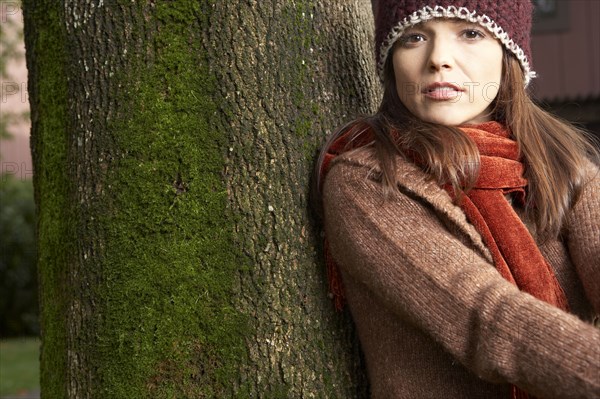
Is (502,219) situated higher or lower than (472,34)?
lower

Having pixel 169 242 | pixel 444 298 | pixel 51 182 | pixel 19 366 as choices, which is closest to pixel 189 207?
pixel 169 242

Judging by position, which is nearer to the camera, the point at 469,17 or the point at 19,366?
the point at 469,17

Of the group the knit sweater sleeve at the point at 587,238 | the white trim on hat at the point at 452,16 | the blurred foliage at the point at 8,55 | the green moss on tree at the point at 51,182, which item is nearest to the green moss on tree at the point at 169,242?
the green moss on tree at the point at 51,182

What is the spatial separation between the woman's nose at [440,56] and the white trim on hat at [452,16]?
8 cm

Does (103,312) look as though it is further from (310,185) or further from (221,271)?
(310,185)

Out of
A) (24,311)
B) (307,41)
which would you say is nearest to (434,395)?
(307,41)

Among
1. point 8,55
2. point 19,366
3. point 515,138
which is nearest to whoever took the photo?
point 515,138

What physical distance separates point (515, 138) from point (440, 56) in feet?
1.17

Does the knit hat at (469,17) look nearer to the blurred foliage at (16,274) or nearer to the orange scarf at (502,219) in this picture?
the orange scarf at (502,219)

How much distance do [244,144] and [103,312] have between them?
0.58 m

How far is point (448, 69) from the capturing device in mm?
2209

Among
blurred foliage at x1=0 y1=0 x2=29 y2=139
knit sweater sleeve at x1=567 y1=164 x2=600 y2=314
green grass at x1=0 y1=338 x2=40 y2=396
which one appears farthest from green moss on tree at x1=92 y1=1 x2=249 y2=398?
blurred foliage at x1=0 y1=0 x2=29 y2=139

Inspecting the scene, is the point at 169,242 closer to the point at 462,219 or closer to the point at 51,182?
the point at 51,182

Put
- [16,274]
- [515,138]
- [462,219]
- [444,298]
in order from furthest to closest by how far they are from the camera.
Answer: [16,274] → [515,138] → [462,219] → [444,298]
